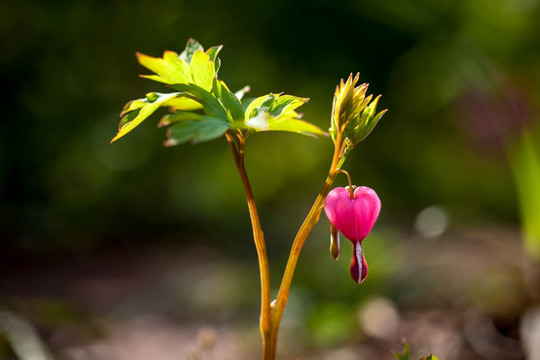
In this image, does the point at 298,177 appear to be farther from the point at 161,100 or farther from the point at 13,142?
the point at 161,100

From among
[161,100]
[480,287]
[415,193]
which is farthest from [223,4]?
[161,100]

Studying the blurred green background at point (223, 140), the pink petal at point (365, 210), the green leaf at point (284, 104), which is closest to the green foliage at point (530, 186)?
the blurred green background at point (223, 140)

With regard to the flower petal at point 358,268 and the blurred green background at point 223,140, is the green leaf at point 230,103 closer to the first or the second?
the flower petal at point 358,268

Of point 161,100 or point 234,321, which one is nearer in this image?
point 161,100

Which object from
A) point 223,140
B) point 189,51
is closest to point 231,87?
point 223,140

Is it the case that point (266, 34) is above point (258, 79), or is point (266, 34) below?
above

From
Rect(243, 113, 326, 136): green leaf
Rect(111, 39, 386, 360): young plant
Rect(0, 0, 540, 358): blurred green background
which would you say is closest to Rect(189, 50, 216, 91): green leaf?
Rect(111, 39, 386, 360): young plant
